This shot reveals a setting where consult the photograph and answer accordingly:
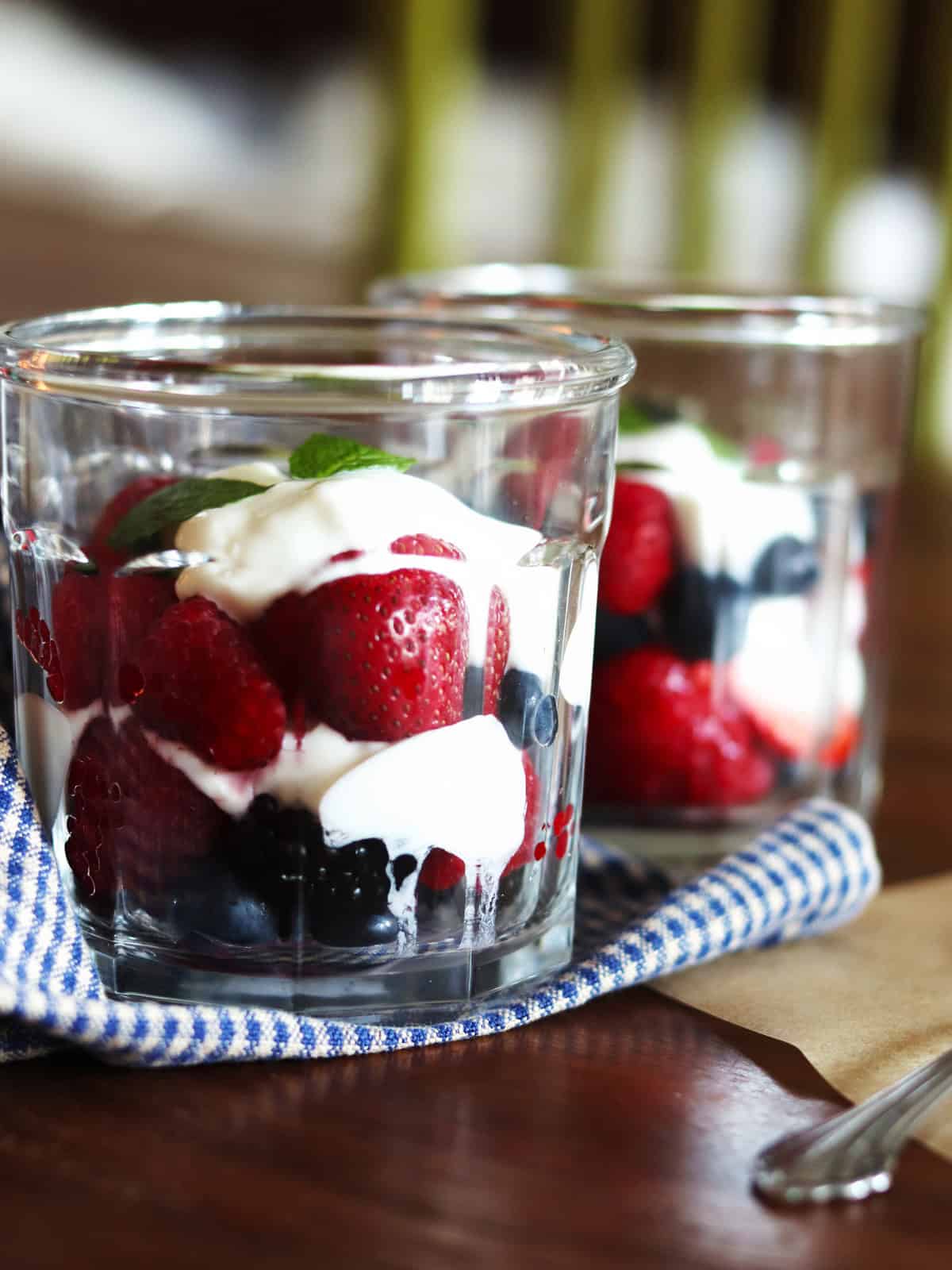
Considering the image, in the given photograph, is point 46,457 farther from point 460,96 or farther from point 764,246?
point 764,246

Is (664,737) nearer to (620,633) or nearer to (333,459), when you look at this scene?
(620,633)

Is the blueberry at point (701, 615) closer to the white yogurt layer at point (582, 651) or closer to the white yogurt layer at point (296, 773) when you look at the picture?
the white yogurt layer at point (582, 651)

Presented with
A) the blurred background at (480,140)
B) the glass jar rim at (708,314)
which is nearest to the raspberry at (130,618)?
the glass jar rim at (708,314)

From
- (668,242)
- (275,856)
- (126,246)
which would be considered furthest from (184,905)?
(668,242)

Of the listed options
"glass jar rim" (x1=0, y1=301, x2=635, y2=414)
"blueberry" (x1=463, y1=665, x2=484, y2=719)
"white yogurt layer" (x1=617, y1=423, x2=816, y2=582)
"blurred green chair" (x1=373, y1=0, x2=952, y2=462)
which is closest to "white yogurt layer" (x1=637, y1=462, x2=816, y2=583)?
"white yogurt layer" (x1=617, y1=423, x2=816, y2=582)

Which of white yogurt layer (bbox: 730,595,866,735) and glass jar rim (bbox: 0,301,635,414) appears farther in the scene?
white yogurt layer (bbox: 730,595,866,735)

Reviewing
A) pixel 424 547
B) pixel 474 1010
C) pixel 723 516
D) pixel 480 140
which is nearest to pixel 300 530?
pixel 424 547

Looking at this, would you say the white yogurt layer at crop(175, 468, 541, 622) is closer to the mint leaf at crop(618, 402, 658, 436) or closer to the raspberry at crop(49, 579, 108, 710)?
the raspberry at crop(49, 579, 108, 710)
